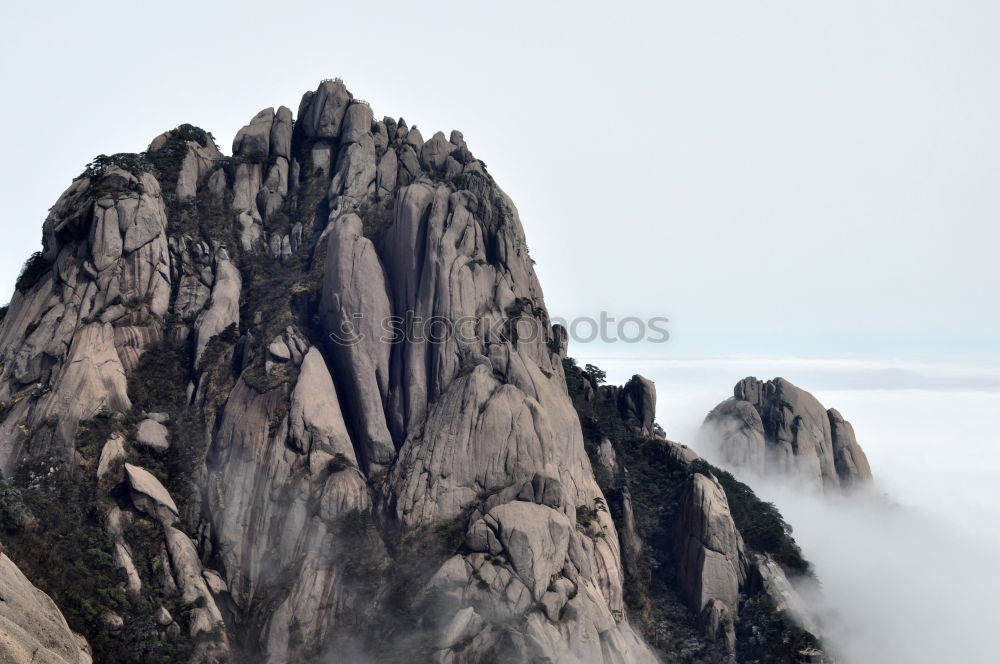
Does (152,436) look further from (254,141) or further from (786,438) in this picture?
(786,438)

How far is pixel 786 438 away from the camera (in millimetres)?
127062

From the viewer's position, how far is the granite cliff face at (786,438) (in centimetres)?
12569

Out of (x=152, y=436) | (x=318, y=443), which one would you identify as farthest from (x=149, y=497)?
(x=318, y=443)

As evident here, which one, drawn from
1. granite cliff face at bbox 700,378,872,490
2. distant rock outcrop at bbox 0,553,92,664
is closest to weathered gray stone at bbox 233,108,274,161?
distant rock outcrop at bbox 0,553,92,664

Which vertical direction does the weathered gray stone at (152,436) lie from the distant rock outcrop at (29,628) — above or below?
above

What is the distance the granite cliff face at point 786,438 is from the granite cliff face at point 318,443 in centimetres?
3092

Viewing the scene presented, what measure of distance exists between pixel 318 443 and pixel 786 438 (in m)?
78.2

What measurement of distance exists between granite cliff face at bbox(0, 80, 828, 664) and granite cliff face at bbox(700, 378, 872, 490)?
3092 cm

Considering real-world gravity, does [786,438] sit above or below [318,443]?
below

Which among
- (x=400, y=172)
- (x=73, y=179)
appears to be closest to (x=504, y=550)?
(x=400, y=172)

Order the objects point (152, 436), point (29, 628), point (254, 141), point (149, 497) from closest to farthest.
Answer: point (29, 628)
point (149, 497)
point (152, 436)
point (254, 141)

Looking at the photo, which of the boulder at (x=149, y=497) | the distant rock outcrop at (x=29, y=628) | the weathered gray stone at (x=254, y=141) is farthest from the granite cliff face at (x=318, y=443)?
the distant rock outcrop at (x=29, y=628)

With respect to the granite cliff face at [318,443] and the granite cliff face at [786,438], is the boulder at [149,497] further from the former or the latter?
the granite cliff face at [786,438]

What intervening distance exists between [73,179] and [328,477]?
160 ft
